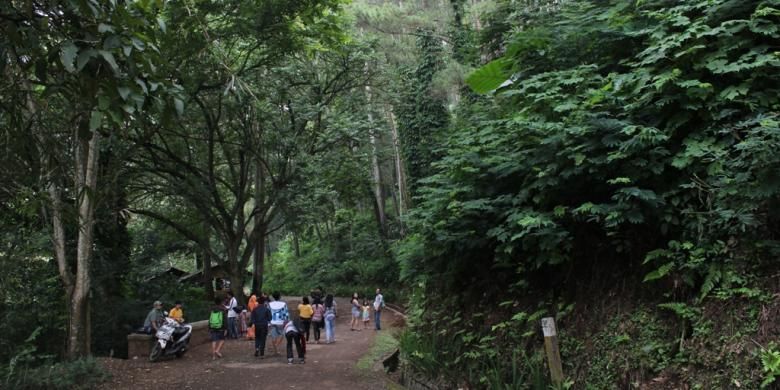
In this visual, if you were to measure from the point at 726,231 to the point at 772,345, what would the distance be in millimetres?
1131

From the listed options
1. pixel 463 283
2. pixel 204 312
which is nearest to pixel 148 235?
pixel 204 312

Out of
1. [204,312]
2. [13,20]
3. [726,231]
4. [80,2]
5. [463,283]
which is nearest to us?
[80,2]

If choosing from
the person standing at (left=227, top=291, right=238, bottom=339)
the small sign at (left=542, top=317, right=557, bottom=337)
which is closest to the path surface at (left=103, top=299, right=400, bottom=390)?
the person standing at (left=227, top=291, right=238, bottom=339)

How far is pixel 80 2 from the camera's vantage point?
329cm

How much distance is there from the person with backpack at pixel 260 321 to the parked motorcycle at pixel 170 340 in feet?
5.78

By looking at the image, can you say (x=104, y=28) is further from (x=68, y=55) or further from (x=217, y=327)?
(x=217, y=327)

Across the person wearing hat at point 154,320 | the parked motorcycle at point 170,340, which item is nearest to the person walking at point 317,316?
the parked motorcycle at point 170,340

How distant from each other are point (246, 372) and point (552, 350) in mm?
7658

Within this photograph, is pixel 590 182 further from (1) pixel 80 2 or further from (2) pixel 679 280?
(1) pixel 80 2

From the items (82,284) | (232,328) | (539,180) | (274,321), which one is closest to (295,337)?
(274,321)

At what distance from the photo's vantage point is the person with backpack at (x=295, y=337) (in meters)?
11.8

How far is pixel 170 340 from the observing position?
1253 cm

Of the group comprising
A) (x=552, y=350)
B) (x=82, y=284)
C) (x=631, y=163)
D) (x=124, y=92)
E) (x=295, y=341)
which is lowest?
(x=295, y=341)

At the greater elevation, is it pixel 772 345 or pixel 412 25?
pixel 412 25
